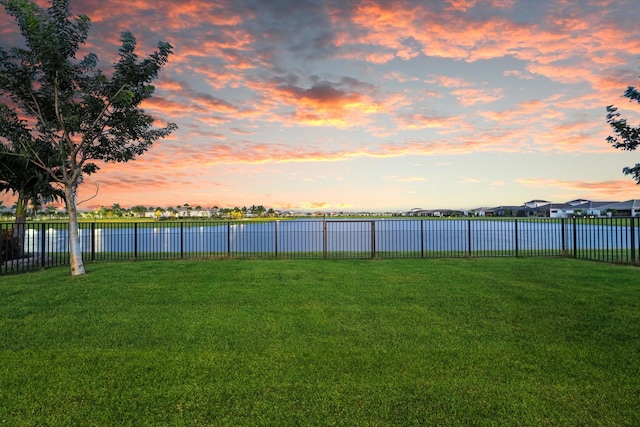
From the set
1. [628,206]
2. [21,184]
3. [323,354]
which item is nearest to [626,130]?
[323,354]

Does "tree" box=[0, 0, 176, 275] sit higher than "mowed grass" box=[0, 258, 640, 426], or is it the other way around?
"tree" box=[0, 0, 176, 275]

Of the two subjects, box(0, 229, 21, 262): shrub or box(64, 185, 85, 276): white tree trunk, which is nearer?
box(64, 185, 85, 276): white tree trunk

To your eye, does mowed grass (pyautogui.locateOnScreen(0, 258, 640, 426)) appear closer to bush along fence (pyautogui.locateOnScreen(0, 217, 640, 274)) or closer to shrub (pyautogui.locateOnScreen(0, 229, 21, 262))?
bush along fence (pyautogui.locateOnScreen(0, 217, 640, 274))

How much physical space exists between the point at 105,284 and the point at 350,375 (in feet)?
25.7

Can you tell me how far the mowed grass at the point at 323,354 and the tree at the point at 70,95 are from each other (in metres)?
4.79

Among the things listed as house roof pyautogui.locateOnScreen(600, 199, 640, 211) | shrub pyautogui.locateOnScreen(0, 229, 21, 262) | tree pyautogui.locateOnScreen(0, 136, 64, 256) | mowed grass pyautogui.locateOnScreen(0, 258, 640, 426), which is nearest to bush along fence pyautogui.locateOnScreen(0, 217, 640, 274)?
shrub pyautogui.locateOnScreen(0, 229, 21, 262)

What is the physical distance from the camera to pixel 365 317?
6.28 metres

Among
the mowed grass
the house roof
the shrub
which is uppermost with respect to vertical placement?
the house roof

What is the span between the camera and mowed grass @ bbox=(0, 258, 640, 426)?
3340mm

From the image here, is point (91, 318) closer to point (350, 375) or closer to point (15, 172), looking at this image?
point (350, 375)

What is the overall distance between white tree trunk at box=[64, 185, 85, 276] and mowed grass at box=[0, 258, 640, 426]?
1.94 meters

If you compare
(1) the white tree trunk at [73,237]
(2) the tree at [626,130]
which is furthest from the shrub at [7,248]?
(2) the tree at [626,130]

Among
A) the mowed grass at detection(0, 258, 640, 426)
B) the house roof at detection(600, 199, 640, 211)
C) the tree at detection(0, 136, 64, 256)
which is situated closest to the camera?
the mowed grass at detection(0, 258, 640, 426)

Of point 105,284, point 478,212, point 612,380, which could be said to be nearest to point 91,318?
point 105,284
